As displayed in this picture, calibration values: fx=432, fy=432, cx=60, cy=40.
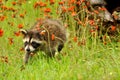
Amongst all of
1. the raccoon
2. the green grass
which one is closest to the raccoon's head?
the raccoon

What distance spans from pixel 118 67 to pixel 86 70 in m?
0.46

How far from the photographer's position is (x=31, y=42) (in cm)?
782

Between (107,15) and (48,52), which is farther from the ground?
(107,15)

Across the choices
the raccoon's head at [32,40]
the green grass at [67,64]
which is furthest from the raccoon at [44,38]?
the green grass at [67,64]

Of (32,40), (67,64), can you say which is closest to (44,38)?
(32,40)

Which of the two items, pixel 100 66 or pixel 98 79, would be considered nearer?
pixel 98 79

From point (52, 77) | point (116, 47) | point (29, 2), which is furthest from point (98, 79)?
point (29, 2)

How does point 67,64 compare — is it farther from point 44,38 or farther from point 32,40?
point 44,38

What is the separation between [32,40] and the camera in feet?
25.7

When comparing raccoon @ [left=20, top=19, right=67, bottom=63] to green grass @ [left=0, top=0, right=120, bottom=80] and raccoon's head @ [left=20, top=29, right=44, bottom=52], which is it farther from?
green grass @ [left=0, top=0, right=120, bottom=80]

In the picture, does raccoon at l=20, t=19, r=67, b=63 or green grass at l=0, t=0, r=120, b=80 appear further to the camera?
raccoon at l=20, t=19, r=67, b=63

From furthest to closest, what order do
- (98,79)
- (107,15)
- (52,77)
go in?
(107,15), (52,77), (98,79)

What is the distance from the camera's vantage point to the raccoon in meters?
7.82

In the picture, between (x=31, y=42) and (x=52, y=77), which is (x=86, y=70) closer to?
(x=52, y=77)
